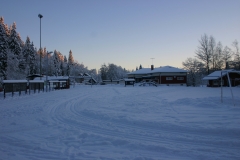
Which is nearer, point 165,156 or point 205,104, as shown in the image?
point 165,156

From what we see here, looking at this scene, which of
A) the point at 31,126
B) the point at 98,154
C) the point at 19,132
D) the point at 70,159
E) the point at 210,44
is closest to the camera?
the point at 70,159

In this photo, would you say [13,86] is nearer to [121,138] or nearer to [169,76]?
[121,138]

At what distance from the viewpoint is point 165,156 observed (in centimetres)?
447

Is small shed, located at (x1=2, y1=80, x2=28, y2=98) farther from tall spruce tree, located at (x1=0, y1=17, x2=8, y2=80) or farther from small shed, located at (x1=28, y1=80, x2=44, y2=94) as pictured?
tall spruce tree, located at (x1=0, y1=17, x2=8, y2=80)

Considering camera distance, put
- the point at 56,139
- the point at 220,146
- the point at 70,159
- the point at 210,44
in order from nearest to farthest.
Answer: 1. the point at 70,159
2. the point at 220,146
3. the point at 56,139
4. the point at 210,44

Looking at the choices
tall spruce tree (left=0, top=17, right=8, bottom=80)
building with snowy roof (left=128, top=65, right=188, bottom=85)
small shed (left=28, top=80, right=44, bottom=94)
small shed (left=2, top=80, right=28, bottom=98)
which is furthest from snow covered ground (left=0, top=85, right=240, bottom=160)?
building with snowy roof (left=128, top=65, right=188, bottom=85)

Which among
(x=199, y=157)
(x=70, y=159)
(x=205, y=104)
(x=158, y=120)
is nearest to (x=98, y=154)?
(x=70, y=159)

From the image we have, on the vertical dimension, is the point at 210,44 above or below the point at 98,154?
above

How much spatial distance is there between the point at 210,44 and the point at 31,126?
5631 cm

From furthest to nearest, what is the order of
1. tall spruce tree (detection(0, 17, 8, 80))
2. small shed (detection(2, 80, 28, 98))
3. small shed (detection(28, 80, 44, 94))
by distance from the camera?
tall spruce tree (detection(0, 17, 8, 80)) < small shed (detection(28, 80, 44, 94)) < small shed (detection(2, 80, 28, 98))

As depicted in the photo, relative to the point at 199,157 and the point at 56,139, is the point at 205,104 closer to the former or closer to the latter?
the point at 199,157

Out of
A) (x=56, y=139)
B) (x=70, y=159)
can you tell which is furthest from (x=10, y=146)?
(x=70, y=159)

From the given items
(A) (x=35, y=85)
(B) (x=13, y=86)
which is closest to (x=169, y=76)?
(A) (x=35, y=85)

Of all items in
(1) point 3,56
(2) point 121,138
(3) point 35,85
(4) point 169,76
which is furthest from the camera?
(4) point 169,76
